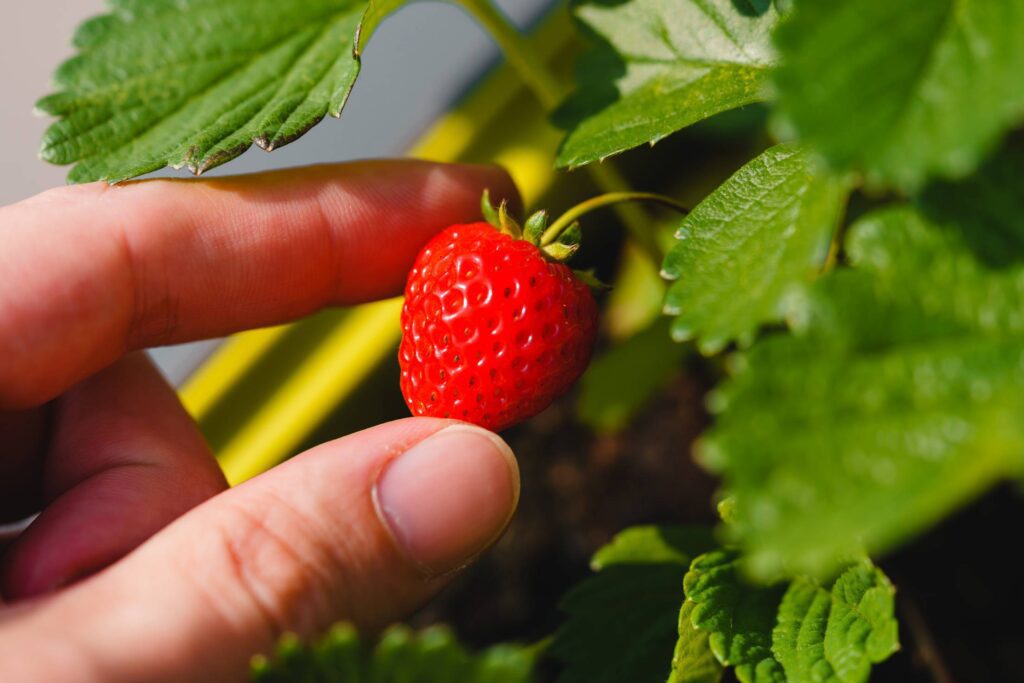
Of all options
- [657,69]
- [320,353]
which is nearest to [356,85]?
[320,353]

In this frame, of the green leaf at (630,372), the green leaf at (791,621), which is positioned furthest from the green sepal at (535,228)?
the green leaf at (630,372)

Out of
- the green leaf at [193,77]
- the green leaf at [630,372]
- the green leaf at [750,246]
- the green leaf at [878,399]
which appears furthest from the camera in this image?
the green leaf at [630,372]

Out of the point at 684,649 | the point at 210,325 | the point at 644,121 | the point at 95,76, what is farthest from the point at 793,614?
the point at 95,76

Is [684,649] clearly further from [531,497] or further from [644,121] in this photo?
[531,497]

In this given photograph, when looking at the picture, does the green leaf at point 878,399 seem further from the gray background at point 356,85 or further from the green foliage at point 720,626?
the gray background at point 356,85

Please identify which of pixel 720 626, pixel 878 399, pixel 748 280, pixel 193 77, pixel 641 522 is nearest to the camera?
pixel 878 399

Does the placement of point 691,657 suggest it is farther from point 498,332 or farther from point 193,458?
point 193,458

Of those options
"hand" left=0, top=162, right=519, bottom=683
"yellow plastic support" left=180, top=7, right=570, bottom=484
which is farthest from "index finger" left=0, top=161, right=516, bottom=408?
"yellow plastic support" left=180, top=7, right=570, bottom=484
